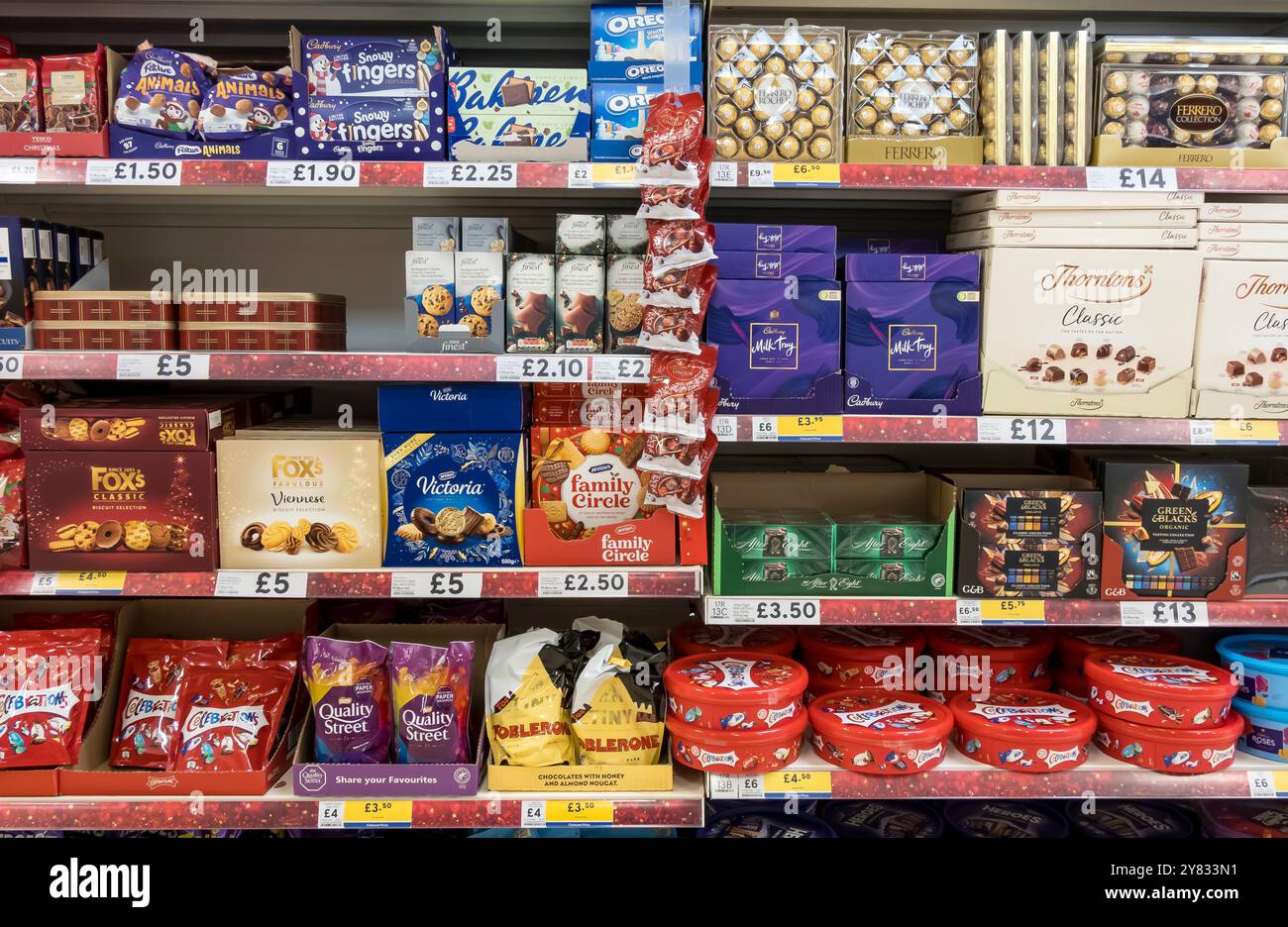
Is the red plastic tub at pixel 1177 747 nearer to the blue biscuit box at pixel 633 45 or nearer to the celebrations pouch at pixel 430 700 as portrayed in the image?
the celebrations pouch at pixel 430 700

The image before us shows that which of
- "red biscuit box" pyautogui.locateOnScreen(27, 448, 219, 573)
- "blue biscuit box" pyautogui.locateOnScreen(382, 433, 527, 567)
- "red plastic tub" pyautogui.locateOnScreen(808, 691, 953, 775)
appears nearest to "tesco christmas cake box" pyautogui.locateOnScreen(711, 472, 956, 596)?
"red plastic tub" pyautogui.locateOnScreen(808, 691, 953, 775)

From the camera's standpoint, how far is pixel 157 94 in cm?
206

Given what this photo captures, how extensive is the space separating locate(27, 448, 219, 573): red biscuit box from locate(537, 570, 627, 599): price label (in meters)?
0.80

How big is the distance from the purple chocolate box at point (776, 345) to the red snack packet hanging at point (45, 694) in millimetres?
1637

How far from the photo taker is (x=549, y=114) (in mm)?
2051

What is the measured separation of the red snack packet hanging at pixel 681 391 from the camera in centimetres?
198

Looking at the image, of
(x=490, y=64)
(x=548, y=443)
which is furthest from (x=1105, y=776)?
(x=490, y=64)

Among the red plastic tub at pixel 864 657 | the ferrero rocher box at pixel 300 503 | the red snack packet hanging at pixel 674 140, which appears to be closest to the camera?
the red snack packet hanging at pixel 674 140

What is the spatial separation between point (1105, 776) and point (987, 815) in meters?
0.54

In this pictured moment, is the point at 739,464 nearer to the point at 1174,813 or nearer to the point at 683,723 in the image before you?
the point at 683,723

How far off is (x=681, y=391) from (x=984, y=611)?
88 centimetres

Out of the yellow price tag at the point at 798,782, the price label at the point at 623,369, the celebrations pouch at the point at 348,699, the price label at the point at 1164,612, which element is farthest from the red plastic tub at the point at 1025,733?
the celebrations pouch at the point at 348,699

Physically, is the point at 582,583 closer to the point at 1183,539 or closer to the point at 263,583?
the point at 263,583

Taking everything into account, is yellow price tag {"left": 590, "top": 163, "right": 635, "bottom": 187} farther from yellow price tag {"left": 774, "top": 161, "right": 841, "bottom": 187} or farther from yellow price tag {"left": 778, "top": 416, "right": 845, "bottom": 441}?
yellow price tag {"left": 778, "top": 416, "right": 845, "bottom": 441}
